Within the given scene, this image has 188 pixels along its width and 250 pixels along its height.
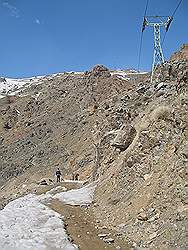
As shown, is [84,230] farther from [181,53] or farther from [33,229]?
[181,53]

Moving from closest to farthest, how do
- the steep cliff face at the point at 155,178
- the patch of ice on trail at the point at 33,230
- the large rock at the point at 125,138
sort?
the steep cliff face at the point at 155,178 → the patch of ice on trail at the point at 33,230 → the large rock at the point at 125,138

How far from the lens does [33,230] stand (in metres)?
15.8

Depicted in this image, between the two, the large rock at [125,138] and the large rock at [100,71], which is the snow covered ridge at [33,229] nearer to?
the large rock at [125,138]

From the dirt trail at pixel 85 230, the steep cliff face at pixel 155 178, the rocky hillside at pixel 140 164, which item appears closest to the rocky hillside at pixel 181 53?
the rocky hillside at pixel 140 164

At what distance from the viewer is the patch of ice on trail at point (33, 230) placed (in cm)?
1388

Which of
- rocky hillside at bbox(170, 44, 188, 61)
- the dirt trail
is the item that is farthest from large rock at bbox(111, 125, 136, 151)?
rocky hillside at bbox(170, 44, 188, 61)

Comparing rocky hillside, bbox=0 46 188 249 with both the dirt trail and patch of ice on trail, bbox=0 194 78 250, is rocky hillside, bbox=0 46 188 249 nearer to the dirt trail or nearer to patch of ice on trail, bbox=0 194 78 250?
the dirt trail

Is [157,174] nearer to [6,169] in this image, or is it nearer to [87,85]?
[6,169]

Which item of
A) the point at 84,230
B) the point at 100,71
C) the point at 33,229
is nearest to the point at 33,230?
the point at 33,229

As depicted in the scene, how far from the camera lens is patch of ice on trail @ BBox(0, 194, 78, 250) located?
13.9 m

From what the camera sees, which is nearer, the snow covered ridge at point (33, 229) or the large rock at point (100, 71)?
the snow covered ridge at point (33, 229)

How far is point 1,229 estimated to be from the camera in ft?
53.3

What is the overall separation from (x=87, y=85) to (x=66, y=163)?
27085 millimetres

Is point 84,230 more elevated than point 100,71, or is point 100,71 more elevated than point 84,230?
point 100,71
